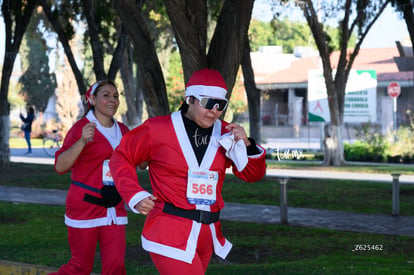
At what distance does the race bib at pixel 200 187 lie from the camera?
483 cm

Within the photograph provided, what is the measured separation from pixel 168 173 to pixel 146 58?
579 cm

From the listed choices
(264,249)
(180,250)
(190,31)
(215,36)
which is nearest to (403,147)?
(264,249)

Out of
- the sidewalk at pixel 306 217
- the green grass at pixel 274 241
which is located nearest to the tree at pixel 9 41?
the sidewalk at pixel 306 217

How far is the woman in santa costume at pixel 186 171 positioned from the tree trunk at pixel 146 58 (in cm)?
551

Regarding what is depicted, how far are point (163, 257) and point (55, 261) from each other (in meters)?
4.30

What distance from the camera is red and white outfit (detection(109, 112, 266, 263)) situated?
4785 millimetres

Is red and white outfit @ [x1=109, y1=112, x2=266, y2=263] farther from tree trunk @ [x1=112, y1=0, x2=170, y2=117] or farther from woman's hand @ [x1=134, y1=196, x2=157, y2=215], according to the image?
tree trunk @ [x1=112, y1=0, x2=170, y2=117]

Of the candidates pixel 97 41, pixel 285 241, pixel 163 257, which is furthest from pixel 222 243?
pixel 97 41

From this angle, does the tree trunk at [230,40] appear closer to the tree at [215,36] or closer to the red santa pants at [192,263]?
the tree at [215,36]

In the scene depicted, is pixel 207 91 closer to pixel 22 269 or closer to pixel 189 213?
pixel 189 213

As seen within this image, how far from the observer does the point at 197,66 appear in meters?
9.18

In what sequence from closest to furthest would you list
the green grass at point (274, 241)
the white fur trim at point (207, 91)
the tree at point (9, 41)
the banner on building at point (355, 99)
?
the white fur trim at point (207, 91), the green grass at point (274, 241), the tree at point (9, 41), the banner on building at point (355, 99)

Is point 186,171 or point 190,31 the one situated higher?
point 190,31

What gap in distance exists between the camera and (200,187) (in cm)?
484
